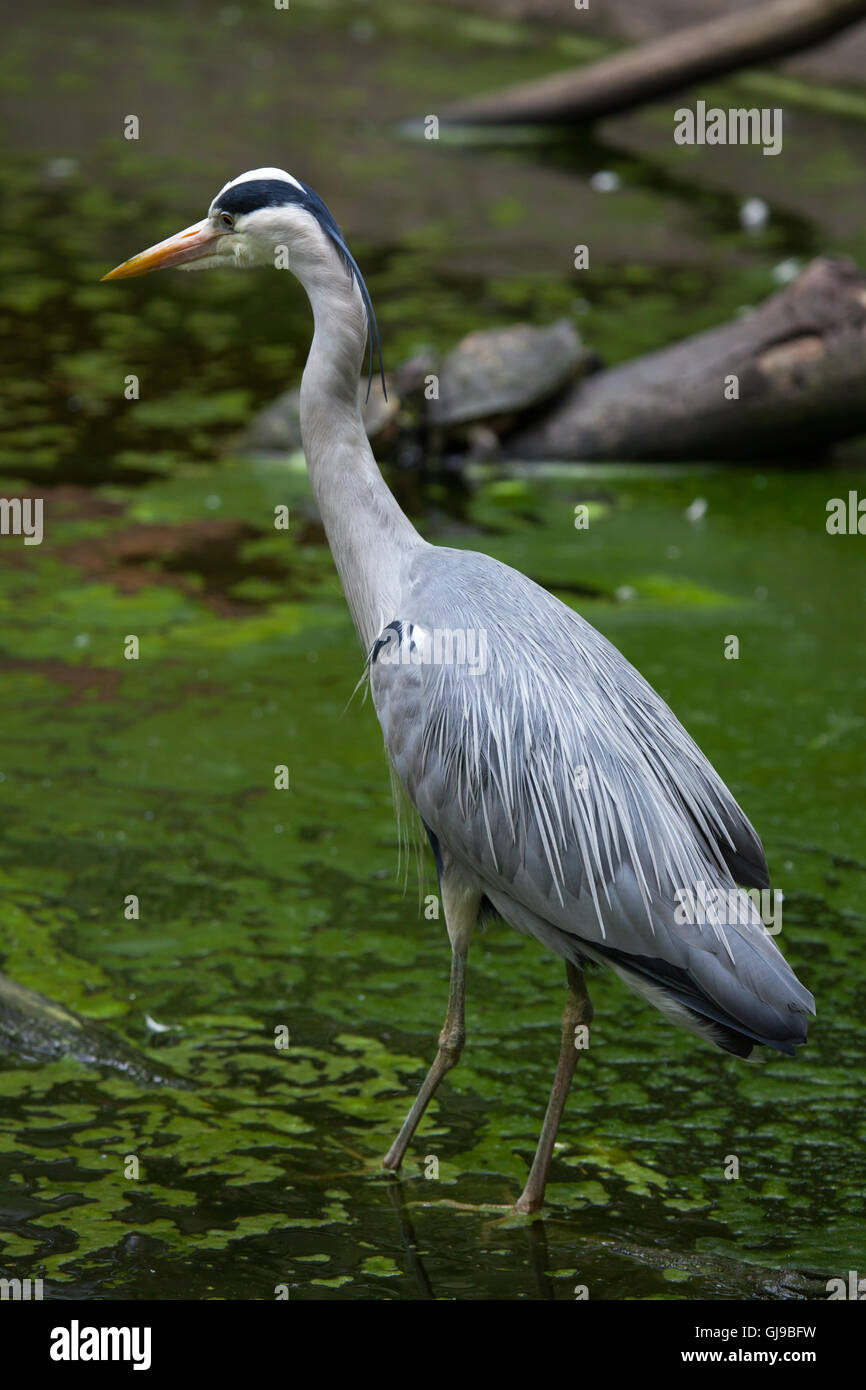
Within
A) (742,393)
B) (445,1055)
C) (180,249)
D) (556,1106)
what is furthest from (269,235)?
(742,393)

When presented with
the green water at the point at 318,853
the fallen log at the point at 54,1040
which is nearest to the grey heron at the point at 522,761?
the green water at the point at 318,853

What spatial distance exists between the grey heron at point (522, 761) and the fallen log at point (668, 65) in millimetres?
9752

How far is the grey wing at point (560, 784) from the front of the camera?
3971 mm

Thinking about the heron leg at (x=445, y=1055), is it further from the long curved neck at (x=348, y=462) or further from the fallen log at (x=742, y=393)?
the fallen log at (x=742, y=393)

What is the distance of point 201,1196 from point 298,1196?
228mm

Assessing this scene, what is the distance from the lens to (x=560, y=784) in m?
4.10

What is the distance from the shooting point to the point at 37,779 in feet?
20.0

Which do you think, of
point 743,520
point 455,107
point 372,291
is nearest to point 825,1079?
point 743,520

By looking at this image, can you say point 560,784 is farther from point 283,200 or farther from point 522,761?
point 283,200

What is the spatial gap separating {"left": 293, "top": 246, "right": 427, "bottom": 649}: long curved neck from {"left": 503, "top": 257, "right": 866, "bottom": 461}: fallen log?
4.76 m

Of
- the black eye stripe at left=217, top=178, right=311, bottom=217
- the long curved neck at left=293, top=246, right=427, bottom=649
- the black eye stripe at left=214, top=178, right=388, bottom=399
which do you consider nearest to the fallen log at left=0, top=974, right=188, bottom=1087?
the long curved neck at left=293, top=246, right=427, bottom=649

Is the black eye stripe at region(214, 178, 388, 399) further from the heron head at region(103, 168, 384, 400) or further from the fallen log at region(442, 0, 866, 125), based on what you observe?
the fallen log at region(442, 0, 866, 125)

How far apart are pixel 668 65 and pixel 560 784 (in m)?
11.0

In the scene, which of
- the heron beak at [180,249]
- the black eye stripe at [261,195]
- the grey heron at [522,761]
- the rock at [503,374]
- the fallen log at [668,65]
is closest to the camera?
the grey heron at [522,761]
